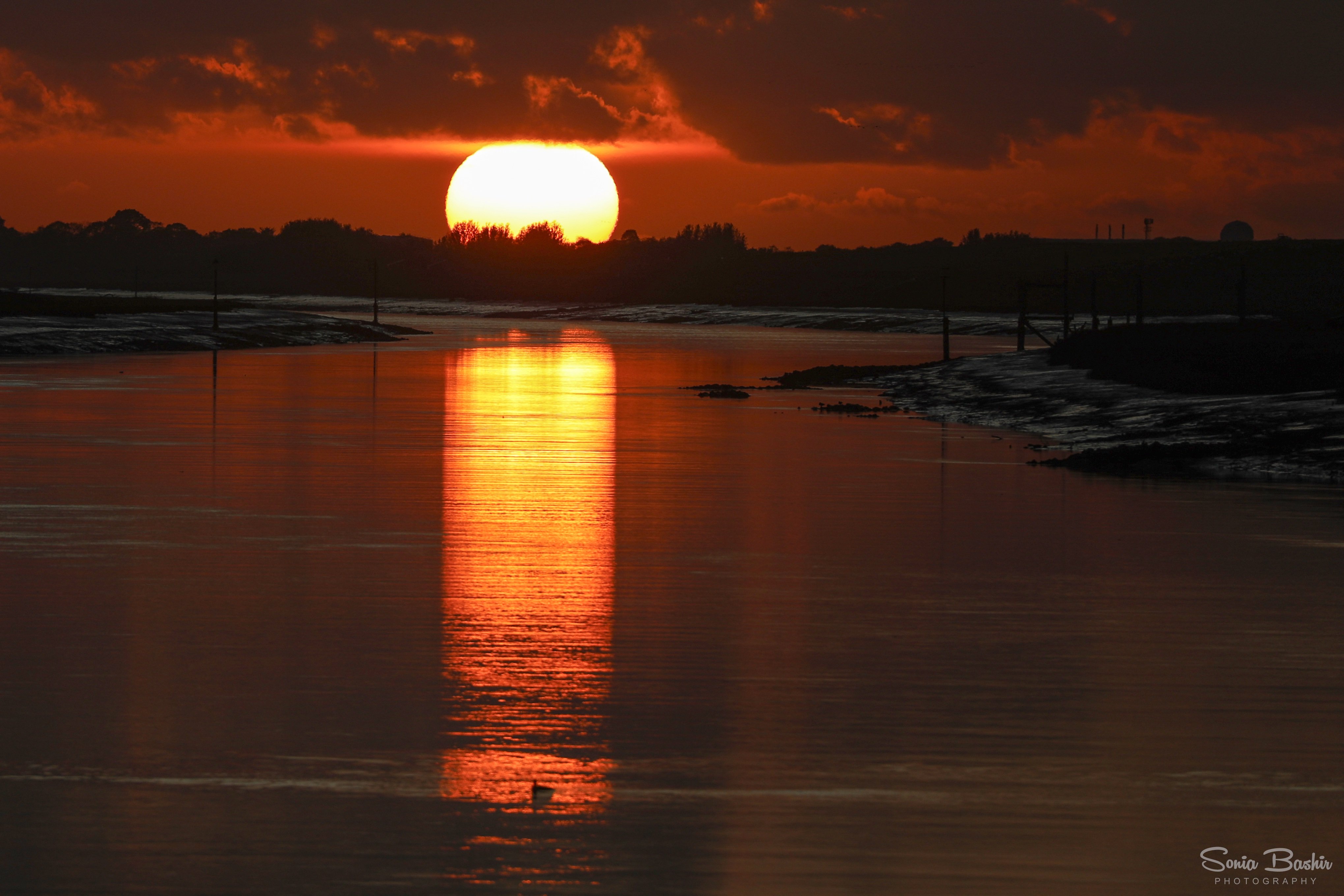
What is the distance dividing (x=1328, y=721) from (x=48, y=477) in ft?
66.8

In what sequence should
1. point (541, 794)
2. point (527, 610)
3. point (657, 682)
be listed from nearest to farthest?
point (541, 794)
point (657, 682)
point (527, 610)

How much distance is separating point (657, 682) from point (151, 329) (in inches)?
3718

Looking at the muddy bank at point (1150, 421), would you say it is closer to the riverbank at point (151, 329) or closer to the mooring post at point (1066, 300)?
the mooring post at point (1066, 300)

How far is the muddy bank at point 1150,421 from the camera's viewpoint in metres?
29.5

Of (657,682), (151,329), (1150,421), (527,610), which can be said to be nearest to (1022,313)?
(1150,421)

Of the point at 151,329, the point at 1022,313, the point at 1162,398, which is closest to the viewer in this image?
the point at 1162,398

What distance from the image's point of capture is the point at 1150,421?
126 ft

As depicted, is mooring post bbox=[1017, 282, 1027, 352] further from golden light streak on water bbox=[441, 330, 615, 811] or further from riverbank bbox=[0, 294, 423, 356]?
riverbank bbox=[0, 294, 423, 356]

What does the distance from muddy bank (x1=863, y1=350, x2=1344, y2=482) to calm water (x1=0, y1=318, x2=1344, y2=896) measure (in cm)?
279

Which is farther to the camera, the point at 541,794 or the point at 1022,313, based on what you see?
the point at 1022,313

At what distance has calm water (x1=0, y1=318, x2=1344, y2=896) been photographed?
817 cm

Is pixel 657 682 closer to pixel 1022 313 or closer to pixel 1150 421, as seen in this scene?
pixel 1150 421

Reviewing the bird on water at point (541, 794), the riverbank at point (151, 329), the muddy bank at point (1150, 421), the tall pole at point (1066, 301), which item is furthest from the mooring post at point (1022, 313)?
the bird on water at point (541, 794)

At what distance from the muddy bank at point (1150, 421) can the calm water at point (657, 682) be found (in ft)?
9.16
